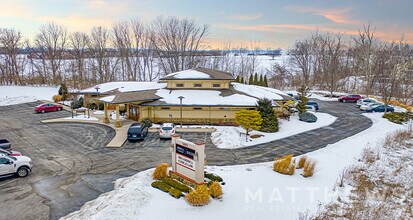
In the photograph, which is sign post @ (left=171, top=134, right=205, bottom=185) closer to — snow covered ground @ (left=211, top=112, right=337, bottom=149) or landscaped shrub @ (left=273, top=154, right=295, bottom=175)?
landscaped shrub @ (left=273, top=154, right=295, bottom=175)

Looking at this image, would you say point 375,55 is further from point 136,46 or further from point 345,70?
point 136,46

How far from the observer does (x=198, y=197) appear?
37.6 ft

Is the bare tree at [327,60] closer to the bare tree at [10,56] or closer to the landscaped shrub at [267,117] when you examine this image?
the landscaped shrub at [267,117]

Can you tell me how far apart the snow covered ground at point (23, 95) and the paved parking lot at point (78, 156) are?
13.3m

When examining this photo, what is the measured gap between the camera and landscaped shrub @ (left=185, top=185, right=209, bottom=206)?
11.4 meters

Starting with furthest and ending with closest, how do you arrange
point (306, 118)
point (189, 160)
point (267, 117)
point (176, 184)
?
point (306, 118) < point (267, 117) < point (189, 160) < point (176, 184)

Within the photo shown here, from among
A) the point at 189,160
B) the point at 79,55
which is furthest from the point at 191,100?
the point at 79,55

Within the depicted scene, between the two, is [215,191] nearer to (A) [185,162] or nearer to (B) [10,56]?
(A) [185,162]

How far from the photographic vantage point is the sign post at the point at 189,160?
1293 centimetres

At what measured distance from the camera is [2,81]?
61781mm

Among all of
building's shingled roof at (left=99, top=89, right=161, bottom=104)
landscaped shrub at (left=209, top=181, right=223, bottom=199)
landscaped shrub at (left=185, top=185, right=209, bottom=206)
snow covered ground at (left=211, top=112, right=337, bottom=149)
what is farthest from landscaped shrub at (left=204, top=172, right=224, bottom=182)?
building's shingled roof at (left=99, top=89, right=161, bottom=104)

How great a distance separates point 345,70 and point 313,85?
1231 cm

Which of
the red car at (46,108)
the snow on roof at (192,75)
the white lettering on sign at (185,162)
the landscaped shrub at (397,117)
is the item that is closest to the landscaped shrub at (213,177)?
the white lettering on sign at (185,162)

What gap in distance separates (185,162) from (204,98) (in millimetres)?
17591
